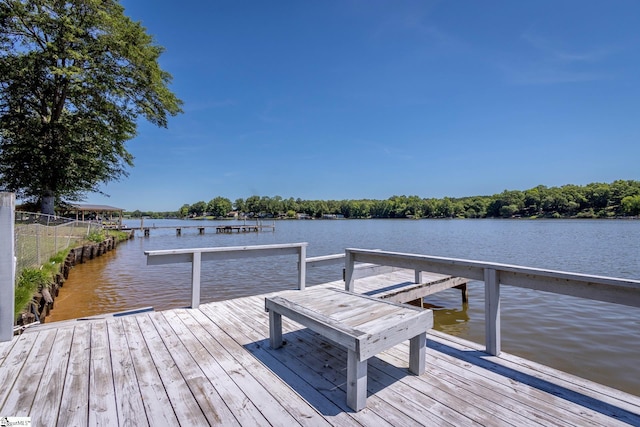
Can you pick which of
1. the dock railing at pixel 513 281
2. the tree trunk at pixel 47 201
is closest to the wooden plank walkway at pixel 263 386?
the dock railing at pixel 513 281

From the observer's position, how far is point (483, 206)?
85.4 m

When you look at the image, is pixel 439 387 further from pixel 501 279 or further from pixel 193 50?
pixel 193 50

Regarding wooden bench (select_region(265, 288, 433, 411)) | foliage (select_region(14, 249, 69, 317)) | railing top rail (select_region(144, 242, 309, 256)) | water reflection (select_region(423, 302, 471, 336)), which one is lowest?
water reflection (select_region(423, 302, 471, 336))

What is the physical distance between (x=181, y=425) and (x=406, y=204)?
9854cm

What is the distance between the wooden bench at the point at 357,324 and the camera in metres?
1.81

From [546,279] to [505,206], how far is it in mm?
89052

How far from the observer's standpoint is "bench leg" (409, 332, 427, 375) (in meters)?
2.26

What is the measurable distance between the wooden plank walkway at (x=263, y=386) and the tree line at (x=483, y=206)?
8149cm

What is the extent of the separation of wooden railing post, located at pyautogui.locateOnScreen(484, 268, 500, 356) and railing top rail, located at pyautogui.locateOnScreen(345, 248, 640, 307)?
6cm

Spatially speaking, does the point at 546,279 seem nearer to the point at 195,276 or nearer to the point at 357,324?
the point at 357,324

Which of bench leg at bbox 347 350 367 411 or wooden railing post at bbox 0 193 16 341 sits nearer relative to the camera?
bench leg at bbox 347 350 367 411

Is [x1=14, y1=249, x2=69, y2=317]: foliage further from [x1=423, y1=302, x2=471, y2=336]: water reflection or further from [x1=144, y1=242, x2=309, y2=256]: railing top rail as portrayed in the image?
[x1=423, y1=302, x2=471, y2=336]: water reflection

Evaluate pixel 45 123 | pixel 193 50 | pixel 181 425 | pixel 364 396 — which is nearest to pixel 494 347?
pixel 364 396

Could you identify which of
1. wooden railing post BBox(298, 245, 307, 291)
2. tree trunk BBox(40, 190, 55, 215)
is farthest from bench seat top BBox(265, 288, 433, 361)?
tree trunk BBox(40, 190, 55, 215)
